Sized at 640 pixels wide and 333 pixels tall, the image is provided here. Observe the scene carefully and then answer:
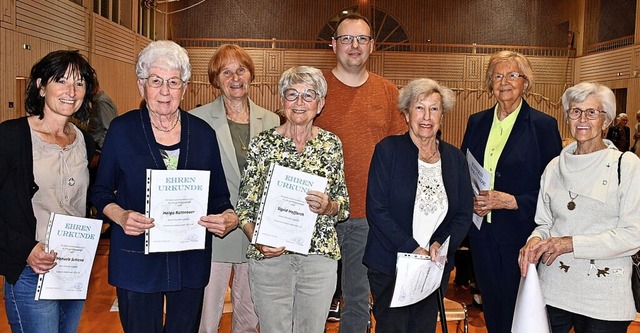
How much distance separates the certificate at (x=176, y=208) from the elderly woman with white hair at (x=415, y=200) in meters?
0.87

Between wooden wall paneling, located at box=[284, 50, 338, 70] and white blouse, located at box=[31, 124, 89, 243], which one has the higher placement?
wooden wall paneling, located at box=[284, 50, 338, 70]

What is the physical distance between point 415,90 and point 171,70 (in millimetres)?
1171

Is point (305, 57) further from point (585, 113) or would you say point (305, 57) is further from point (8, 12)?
point (585, 113)

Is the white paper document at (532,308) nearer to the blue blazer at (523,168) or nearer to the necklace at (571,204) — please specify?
the necklace at (571,204)

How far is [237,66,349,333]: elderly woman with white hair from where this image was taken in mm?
2725

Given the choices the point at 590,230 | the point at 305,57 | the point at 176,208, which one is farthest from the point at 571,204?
the point at 305,57

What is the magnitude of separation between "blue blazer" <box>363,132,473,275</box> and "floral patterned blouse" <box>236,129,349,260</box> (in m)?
0.20

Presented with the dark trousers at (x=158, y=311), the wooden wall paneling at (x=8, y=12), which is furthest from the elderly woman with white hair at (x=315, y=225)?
the wooden wall paneling at (x=8, y=12)

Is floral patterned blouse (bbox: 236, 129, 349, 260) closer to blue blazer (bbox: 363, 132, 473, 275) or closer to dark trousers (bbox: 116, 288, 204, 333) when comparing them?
blue blazer (bbox: 363, 132, 473, 275)

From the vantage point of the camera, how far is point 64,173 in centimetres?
242

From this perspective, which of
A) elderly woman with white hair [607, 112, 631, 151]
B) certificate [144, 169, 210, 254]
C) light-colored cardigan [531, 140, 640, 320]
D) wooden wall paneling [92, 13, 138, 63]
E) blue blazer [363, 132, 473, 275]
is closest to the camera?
certificate [144, 169, 210, 254]

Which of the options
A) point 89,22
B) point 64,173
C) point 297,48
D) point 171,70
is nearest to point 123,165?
point 64,173

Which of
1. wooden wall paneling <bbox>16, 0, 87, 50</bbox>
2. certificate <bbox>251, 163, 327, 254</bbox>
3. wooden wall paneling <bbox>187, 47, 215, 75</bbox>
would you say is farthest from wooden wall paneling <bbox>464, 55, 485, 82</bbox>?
certificate <bbox>251, 163, 327, 254</bbox>

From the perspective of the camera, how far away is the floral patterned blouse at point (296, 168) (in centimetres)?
273
